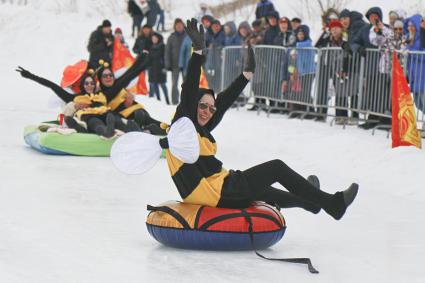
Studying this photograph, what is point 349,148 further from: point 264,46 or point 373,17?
point 264,46

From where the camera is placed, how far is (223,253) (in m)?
6.18

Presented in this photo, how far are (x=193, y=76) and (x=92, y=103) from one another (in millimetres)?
6089

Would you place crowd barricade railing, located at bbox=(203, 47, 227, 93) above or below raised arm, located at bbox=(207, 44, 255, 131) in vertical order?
below

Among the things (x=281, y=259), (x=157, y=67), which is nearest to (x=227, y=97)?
(x=281, y=259)

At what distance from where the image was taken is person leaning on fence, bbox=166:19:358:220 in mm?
6176

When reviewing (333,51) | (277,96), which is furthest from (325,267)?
(277,96)

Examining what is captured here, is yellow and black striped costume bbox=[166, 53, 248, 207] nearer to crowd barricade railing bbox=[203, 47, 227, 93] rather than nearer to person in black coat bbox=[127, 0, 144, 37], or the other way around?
crowd barricade railing bbox=[203, 47, 227, 93]

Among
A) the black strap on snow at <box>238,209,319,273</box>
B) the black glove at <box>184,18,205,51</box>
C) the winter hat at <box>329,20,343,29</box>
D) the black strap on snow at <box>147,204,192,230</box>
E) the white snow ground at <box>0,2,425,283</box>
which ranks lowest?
the white snow ground at <box>0,2,425,283</box>

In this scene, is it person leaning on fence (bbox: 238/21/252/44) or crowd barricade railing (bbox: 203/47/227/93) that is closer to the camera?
person leaning on fence (bbox: 238/21/252/44)

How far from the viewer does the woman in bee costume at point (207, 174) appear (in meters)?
6.15

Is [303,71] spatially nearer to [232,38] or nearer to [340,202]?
[232,38]

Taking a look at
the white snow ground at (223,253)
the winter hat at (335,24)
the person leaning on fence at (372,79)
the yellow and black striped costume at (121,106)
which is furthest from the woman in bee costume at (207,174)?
the winter hat at (335,24)

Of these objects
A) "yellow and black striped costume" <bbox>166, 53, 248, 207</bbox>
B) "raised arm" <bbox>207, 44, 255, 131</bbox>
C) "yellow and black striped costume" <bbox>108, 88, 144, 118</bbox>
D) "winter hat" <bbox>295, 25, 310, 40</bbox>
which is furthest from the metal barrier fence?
"yellow and black striped costume" <bbox>166, 53, 248, 207</bbox>

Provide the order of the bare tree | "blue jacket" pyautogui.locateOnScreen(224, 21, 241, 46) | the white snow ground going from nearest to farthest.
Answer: the white snow ground, "blue jacket" pyautogui.locateOnScreen(224, 21, 241, 46), the bare tree
